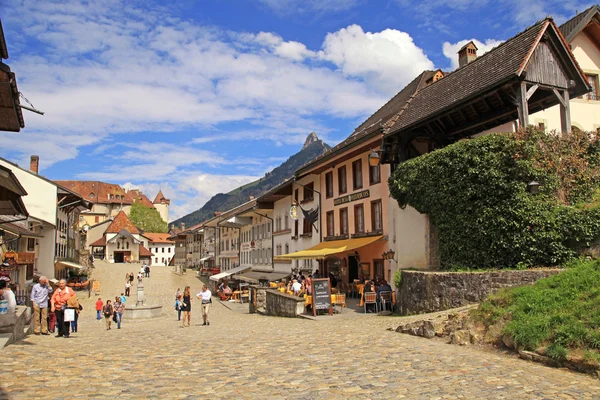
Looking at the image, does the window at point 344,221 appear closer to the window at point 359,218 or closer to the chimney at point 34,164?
the window at point 359,218

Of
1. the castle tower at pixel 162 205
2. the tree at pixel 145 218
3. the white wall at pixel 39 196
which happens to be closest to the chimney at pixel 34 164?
the white wall at pixel 39 196

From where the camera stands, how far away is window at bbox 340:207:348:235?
2828 centimetres

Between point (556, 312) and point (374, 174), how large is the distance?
50.3 ft

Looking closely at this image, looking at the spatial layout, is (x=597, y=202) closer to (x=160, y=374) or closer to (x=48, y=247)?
(x=160, y=374)

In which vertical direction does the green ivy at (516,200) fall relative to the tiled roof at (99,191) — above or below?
below

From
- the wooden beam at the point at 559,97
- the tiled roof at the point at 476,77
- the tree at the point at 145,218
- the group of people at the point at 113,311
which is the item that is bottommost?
the group of people at the point at 113,311

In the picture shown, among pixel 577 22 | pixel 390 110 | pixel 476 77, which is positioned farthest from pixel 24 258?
pixel 577 22

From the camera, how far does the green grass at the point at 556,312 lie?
891 cm

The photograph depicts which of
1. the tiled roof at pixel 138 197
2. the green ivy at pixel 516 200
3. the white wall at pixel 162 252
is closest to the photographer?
the green ivy at pixel 516 200

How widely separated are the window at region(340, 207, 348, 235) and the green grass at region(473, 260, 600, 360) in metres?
15.9

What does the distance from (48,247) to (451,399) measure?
4338 cm

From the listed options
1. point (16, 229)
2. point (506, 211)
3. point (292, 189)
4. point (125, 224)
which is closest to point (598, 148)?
point (506, 211)

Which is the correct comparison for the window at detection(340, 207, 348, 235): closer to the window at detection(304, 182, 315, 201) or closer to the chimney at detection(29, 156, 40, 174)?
the window at detection(304, 182, 315, 201)

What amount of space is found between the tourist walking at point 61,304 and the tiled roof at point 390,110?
533 inches
